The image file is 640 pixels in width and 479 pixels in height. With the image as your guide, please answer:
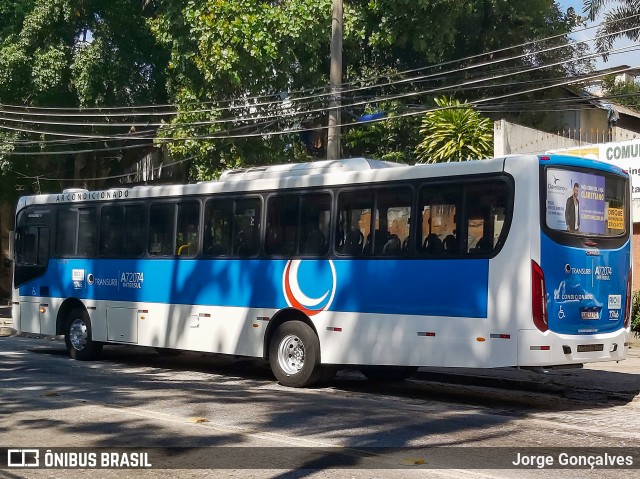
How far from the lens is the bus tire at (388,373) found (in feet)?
49.6

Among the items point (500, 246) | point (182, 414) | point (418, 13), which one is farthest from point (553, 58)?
point (182, 414)

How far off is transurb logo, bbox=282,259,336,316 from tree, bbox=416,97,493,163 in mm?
9884

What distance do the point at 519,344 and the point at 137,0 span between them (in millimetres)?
25304

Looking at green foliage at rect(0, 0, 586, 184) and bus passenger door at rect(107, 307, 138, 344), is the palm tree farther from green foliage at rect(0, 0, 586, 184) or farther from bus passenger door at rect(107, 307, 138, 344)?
bus passenger door at rect(107, 307, 138, 344)

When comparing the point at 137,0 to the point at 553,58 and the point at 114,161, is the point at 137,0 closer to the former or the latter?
the point at 114,161

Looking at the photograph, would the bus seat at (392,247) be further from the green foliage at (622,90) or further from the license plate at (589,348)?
the green foliage at (622,90)

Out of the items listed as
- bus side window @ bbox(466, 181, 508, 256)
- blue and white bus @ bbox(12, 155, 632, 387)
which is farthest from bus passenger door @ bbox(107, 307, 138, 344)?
bus side window @ bbox(466, 181, 508, 256)

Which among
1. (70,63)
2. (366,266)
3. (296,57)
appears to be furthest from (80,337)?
(70,63)

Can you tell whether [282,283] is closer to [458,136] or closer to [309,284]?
[309,284]

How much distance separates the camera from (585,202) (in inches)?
488

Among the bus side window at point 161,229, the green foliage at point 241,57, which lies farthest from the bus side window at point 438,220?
the green foliage at point 241,57

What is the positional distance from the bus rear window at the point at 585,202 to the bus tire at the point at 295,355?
4.13 metres

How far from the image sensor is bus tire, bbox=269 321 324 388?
14055 millimetres

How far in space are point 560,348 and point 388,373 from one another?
4.06 metres
